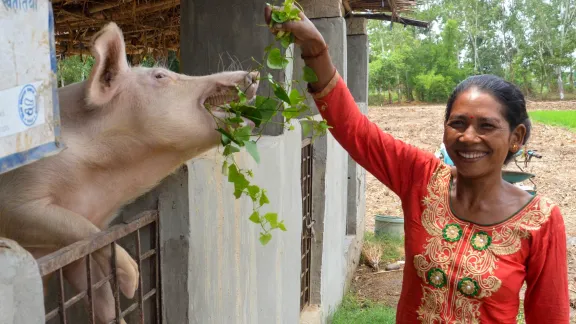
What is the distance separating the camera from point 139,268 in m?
2.24

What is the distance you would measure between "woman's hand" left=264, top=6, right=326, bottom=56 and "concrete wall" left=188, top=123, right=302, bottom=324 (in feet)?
2.06

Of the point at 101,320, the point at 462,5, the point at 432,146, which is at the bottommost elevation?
the point at 432,146

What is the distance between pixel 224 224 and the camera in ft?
9.05

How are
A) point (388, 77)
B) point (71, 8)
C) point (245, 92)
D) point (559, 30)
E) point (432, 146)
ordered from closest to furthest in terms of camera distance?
point (245, 92) → point (71, 8) → point (432, 146) → point (388, 77) → point (559, 30)

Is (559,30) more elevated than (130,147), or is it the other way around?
(559,30)

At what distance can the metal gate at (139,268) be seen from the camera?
1.83m

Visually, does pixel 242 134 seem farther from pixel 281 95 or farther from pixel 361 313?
pixel 361 313

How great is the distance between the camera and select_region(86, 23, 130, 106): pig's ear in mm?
2055

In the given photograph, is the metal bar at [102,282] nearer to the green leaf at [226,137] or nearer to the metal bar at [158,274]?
the metal bar at [158,274]

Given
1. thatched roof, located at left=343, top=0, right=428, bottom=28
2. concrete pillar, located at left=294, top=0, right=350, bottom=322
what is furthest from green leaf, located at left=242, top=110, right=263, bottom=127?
thatched roof, located at left=343, top=0, right=428, bottom=28

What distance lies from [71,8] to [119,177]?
13.0 ft

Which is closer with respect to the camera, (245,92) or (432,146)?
(245,92)

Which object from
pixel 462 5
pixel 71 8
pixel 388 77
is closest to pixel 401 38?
pixel 462 5

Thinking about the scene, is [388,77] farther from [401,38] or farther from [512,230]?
[512,230]
